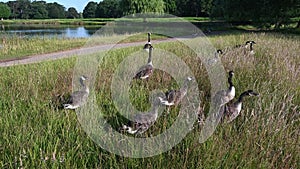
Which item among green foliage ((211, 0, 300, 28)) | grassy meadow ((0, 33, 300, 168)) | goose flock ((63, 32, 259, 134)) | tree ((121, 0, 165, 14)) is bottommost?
grassy meadow ((0, 33, 300, 168))

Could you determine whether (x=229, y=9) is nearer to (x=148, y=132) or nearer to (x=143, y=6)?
(x=143, y=6)

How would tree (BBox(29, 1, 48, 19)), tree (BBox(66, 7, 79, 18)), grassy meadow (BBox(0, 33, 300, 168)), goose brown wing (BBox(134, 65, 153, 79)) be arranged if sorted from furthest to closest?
tree (BBox(66, 7, 79, 18))
tree (BBox(29, 1, 48, 19))
goose brown wing (BBox(134, 65, 153, 79))
grassy meadow (BBox(0, 33, 300, 168))

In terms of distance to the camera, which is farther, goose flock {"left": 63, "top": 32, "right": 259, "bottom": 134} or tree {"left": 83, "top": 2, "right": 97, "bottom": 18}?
tree {"left": 83, "top": 2, "right": 97, "bottom": 18}

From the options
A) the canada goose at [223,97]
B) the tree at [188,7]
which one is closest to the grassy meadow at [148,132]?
the canada goose at [223,97]

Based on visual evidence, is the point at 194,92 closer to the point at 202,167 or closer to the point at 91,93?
the point at 91,93

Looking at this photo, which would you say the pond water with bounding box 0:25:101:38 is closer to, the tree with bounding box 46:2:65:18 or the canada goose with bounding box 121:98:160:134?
the canada goose with bounding box 121:98:160:134

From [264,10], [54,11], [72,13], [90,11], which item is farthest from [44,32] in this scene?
[72,13]

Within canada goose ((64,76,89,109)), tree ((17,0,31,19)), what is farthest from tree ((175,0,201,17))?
→ canada goose ((64,76,89,109))

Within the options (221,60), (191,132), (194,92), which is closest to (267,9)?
(221,60)

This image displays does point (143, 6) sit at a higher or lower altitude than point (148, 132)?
higher

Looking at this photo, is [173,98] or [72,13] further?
[72,13]

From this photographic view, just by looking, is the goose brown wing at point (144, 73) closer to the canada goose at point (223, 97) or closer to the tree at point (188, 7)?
the canada goose at point (223, 97)

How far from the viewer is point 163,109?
379cm

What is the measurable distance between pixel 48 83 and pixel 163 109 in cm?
267
